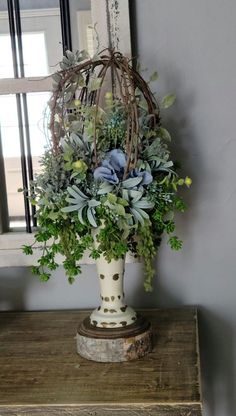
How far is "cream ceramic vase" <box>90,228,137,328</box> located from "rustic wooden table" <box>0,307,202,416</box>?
0.26 ft

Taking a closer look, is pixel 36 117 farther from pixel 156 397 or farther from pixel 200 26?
pixel 156 397

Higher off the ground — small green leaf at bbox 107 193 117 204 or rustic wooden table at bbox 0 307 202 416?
small green leaf at bbox 107 193 117 204

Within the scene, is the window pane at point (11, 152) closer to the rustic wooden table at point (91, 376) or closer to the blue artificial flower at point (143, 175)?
the rustic wooden table at point (91, 376)

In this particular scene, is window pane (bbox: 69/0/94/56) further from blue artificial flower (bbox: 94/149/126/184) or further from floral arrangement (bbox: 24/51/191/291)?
blue artificial flower (bbox: 94/149/126/184)

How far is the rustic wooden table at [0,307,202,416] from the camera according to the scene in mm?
904

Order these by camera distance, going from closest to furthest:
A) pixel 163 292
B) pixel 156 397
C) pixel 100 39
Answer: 1. pixel 156 397
2. pixel 100 39
3. pixel 163 292

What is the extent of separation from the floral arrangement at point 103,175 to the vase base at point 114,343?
0.10m

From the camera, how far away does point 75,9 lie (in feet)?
4.29

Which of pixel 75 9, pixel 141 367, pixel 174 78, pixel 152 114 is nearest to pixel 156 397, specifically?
pixel 141 367

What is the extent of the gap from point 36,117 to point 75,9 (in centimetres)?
27

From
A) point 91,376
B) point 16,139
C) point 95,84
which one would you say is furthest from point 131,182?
point 16,139

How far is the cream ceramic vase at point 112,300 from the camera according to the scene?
1085mm

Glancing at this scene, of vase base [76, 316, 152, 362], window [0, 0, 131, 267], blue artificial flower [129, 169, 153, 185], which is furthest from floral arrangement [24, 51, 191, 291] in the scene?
window [0, 0, 131, 267]

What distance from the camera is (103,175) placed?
1.00 m
